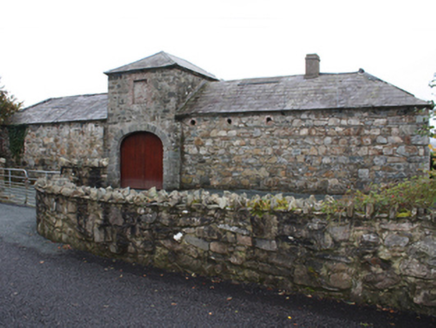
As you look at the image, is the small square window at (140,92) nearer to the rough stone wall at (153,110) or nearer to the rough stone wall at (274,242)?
the rough stone wall at (153,110)

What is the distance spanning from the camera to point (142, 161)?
48.5 ft

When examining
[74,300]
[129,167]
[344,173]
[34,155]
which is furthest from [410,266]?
[34,155]

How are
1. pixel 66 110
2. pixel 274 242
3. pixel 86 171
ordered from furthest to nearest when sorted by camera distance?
pixel 66 110 → pixel 86 171 → pixel 274 242

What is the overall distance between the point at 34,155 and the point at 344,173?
1397 cm

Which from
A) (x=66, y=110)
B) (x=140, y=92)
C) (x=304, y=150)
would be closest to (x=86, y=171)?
(x=140, y=92)

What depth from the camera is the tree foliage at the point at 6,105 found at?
19.2m

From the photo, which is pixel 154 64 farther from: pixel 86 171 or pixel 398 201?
pixel 398 201

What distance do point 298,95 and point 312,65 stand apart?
6.78ft

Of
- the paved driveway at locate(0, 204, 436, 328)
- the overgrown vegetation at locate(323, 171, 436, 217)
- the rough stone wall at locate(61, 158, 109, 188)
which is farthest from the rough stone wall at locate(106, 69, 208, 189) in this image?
the overgrown vegetation at locate(323, 171, 436, 217)

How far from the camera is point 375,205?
12.9 feet

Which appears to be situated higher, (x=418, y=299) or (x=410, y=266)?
(x=410, y=266)

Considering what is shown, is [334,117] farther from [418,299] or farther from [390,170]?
[418,299]

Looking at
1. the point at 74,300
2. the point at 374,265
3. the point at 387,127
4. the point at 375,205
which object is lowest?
the point at 74,300

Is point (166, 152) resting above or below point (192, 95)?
below
